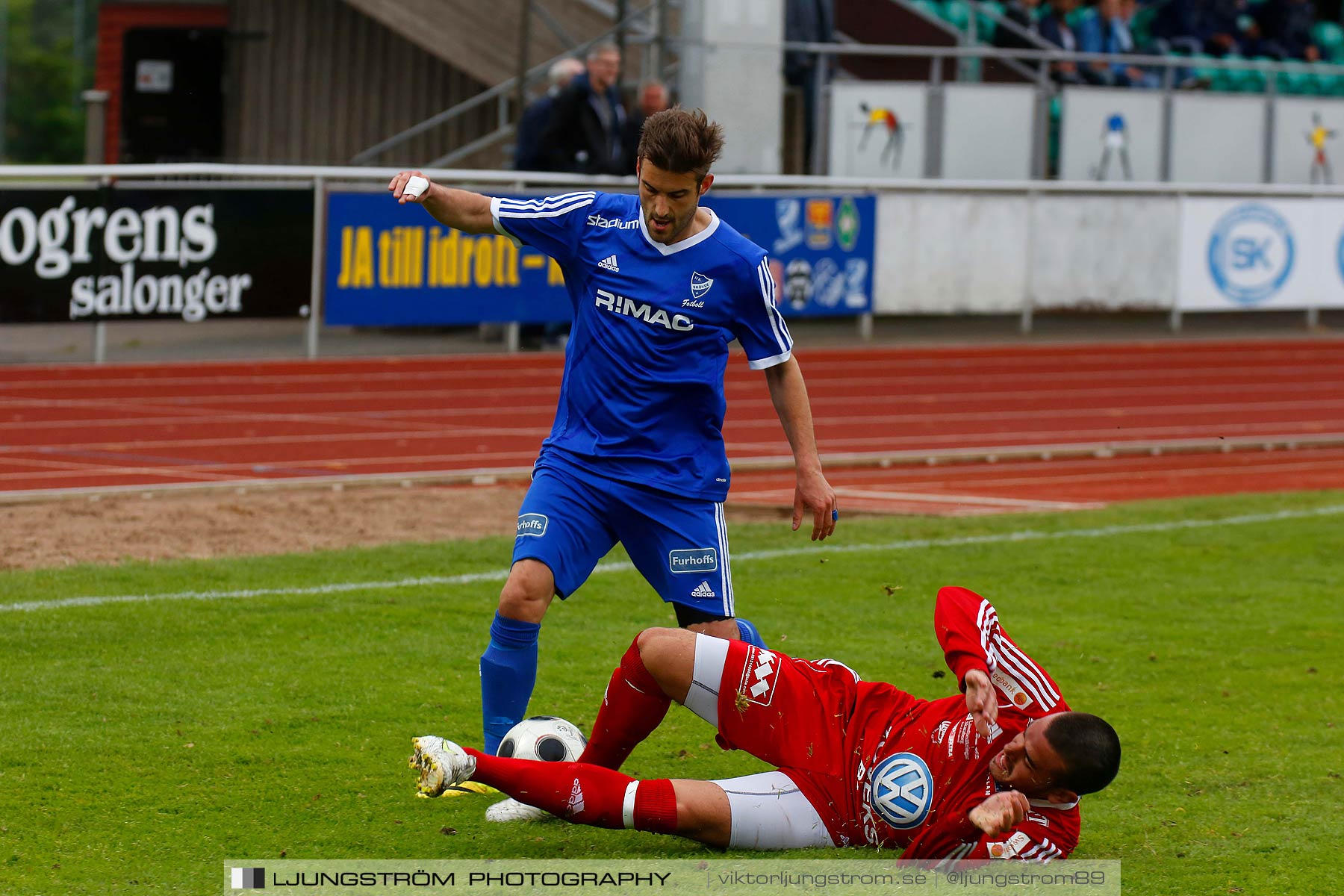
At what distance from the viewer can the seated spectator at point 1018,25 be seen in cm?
2311

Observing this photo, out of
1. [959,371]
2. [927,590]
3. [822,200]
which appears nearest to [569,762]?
[927,590]

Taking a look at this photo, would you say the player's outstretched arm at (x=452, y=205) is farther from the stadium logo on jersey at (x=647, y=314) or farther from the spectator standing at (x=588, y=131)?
the spectator standing at (x=588, y=131)

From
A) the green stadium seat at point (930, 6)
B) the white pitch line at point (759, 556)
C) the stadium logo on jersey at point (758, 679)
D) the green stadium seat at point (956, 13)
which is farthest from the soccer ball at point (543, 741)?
the green stadium seat at point (956, 13)

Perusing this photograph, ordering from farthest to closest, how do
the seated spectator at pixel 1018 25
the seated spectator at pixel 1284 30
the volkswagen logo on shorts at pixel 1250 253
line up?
the seated spectator at pixel 1284 30, the seated spectator at pixel 1018 25, the volkswagen logo on shorts at pixel 1250 253

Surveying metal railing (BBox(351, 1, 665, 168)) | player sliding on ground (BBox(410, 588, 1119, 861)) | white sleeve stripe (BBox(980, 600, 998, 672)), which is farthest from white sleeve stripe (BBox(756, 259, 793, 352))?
metal railing (BBox(351, 1, 665, 168))

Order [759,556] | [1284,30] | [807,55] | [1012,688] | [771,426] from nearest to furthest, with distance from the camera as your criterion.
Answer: [1012,688] < [759,556] < [771,426] < [807,55] < [1284,30]

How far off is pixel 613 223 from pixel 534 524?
0.92 meters

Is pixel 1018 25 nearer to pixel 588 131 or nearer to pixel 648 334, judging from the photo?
pixel 588 131

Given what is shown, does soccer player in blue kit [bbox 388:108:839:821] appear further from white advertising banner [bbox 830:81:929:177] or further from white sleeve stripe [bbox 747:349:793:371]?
white advertising banner [bbox 830:81:929:177]

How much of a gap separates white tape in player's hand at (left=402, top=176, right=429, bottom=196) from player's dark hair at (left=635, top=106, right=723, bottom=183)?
2.06ft

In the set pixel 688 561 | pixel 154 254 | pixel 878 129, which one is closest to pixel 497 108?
pixel 878 129

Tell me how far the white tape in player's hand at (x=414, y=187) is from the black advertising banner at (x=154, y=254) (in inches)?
376

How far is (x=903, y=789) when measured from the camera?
439cm

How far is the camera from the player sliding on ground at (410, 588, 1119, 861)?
4.21 m
